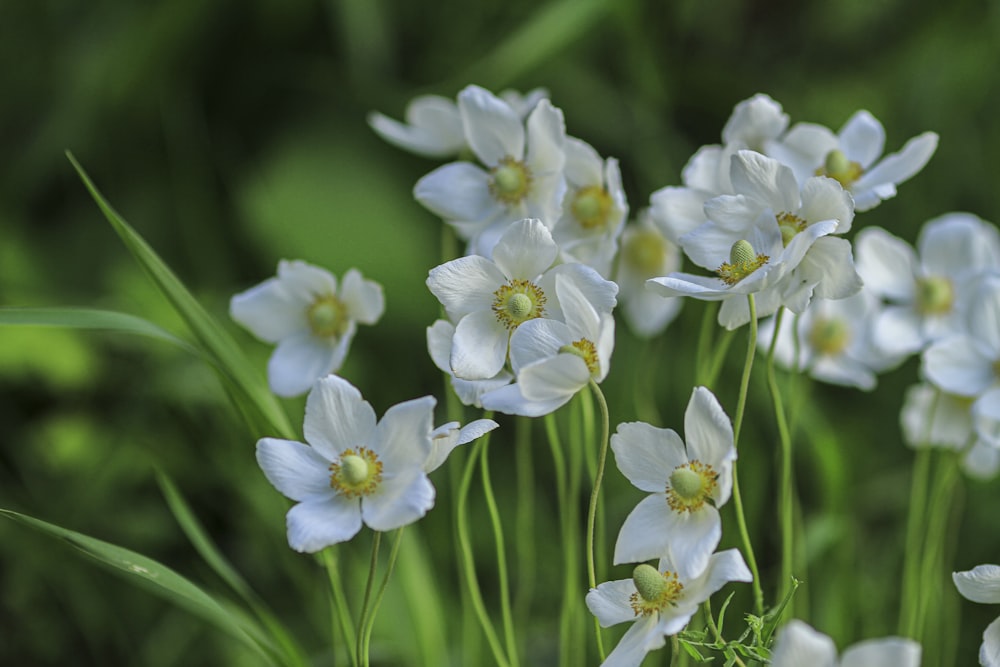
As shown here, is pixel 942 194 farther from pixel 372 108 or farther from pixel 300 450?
pixel 300 450

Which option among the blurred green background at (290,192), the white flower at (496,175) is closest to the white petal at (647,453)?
the white flower at (496,175)

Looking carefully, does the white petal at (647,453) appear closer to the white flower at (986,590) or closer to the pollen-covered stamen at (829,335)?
the white flower at (986,590)

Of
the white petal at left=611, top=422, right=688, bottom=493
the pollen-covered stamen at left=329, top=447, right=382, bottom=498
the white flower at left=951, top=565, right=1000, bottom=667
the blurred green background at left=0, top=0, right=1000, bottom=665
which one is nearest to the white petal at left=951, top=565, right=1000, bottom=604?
the white flower at left=951, top=565, right=1000, bottom=667

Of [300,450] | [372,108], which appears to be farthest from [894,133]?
[300,450]

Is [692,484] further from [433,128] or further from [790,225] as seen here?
[433,128]

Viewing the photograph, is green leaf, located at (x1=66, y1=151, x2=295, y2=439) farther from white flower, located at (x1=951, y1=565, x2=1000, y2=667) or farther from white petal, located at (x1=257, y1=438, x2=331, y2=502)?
white flower, located at (x1=951, y1=565, x2=1000, y2=667)

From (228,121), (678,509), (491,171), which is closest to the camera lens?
(678,509)
